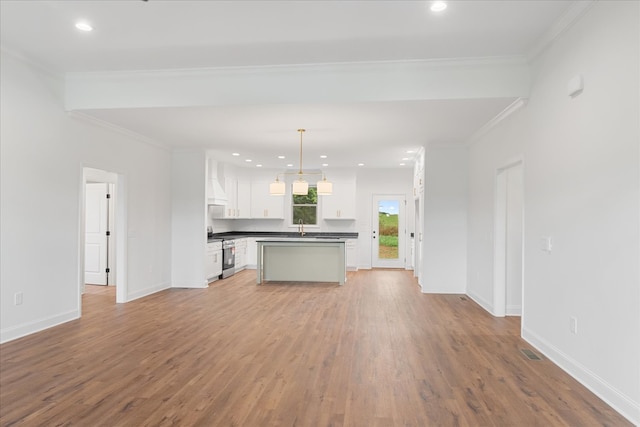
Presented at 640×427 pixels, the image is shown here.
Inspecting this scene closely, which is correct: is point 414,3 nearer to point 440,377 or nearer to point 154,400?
point 440,377

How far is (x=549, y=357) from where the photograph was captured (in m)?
3.68

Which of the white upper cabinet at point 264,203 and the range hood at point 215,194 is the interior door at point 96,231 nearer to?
the range hood at point 215,194

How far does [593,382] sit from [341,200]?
774cm

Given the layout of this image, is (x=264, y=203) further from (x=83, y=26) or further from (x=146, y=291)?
(x=83, y=26)

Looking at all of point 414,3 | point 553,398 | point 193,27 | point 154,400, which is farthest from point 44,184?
point 553,398

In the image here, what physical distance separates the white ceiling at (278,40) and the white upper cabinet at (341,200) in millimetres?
4647

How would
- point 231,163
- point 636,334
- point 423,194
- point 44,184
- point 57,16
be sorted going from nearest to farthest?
point 636,334
point 57,16
point 44,184
point 423,194
point 231,163

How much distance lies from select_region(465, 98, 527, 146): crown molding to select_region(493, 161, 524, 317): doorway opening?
65cm

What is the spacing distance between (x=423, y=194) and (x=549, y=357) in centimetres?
392

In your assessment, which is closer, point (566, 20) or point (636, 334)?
point (636, 334)

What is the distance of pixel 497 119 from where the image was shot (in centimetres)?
511

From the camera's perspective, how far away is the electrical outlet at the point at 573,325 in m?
3.22

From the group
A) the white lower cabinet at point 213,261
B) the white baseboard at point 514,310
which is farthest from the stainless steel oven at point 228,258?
the white baseboard at point 514,310

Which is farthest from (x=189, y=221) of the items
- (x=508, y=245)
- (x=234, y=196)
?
(x=508, y=245)
